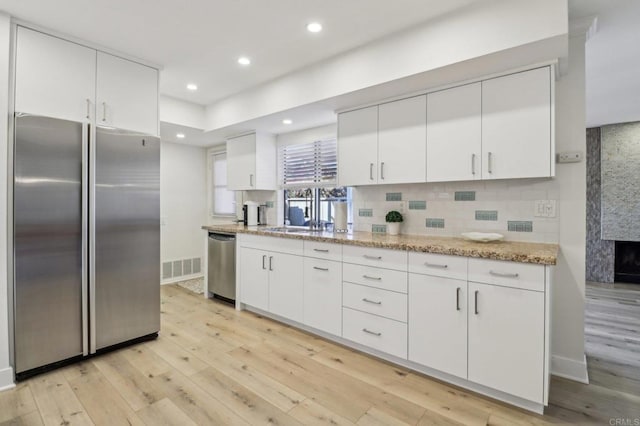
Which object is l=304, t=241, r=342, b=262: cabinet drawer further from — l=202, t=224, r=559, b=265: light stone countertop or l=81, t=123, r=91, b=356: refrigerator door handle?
l=81, t=123, r=91, b=356: refrigerator door handle

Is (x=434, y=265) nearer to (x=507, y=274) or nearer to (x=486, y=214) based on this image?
(x=507, y=274)

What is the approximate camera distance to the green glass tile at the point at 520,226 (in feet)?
8.31

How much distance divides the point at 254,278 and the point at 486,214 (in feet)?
7.90

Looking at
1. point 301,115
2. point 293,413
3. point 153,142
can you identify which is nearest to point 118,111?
point 153,142

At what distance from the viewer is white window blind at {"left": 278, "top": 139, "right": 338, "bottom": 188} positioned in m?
3.99

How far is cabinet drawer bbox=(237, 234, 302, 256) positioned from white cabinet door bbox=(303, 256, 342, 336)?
7.2 inches

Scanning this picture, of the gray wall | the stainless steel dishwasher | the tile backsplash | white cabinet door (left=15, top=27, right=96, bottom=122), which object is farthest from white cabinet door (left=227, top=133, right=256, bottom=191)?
the gray wall

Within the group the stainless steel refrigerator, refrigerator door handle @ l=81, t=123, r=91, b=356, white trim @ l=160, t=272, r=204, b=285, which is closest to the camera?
the stainless steel refrigerator

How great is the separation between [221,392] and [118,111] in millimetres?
2407

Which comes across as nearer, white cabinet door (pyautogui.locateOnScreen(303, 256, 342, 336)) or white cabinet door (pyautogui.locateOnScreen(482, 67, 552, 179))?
white cabinet door (pyautogui.locateOnScreen(482, 67, 552, 179))

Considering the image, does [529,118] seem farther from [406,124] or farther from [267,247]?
[267,247]

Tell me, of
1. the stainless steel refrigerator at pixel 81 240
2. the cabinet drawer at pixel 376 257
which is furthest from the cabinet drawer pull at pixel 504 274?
the stainless steel refrigerator at pixel 81 240

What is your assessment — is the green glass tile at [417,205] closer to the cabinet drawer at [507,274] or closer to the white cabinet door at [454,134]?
the white cabinet door at [454,134]

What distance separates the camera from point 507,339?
199 cm
